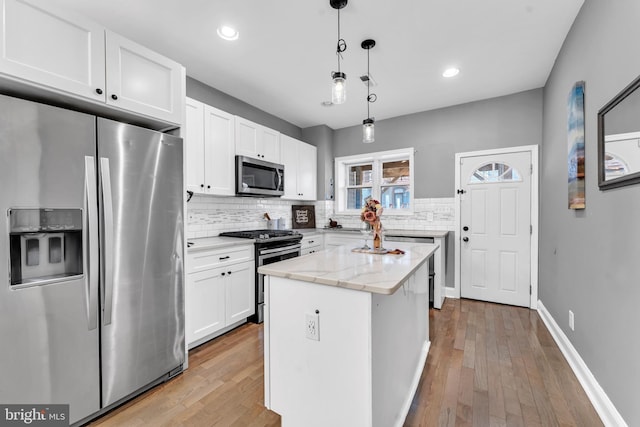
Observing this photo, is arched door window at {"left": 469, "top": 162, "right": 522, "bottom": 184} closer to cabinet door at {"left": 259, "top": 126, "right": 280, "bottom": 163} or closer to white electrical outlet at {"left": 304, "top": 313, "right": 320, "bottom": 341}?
cabinet door at {"left": 259, "top": 126, "right": 280, "bottom": 163}

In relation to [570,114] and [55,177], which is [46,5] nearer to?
[55,177]

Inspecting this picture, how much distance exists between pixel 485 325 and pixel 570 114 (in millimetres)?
2120

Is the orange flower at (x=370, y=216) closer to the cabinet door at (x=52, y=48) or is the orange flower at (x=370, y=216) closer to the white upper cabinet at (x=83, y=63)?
the white upper cabinet at (x=83, y=63)

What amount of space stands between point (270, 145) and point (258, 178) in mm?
583

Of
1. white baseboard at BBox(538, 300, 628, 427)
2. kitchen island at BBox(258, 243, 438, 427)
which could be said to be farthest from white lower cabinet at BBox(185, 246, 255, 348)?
white baseboard at BBox(538, 300, 628, 427)

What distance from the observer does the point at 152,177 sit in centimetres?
183

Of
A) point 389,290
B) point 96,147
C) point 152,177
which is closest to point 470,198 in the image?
point 389,290

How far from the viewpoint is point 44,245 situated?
4.82ft

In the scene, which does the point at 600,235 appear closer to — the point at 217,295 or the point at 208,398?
the point at 208,398

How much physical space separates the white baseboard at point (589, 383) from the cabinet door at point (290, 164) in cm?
341

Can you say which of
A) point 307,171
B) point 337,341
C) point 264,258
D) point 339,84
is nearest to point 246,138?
point 307,171

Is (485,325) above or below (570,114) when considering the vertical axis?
below

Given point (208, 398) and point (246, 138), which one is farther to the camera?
point (246, 138)

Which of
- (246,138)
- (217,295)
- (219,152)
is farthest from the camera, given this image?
(246,138)
